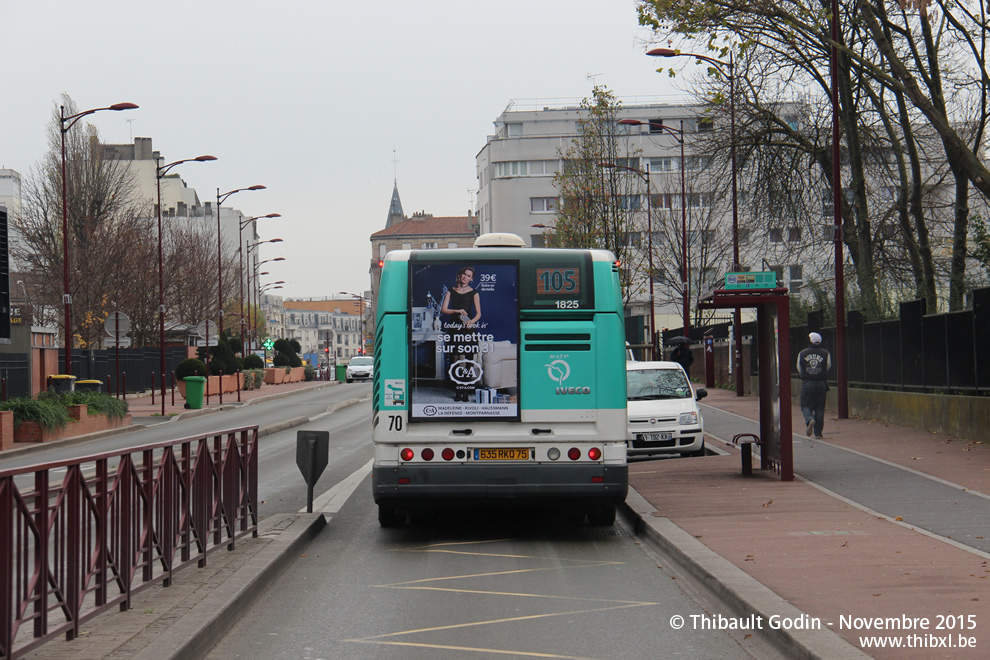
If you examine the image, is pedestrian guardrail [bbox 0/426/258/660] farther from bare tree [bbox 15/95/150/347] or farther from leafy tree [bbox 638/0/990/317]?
bare tree [bbox 15/95/150/347]

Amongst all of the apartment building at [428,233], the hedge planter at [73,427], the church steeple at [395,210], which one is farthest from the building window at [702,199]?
the church steeple at [395,210]

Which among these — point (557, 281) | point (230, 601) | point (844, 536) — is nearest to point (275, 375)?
point (557, 281)

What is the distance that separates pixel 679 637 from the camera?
676 cm

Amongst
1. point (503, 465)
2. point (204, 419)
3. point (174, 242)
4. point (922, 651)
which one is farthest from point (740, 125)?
point (174, 242)

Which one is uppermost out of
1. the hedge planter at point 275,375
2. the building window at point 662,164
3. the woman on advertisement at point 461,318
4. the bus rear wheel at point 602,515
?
the building window at point 662,164

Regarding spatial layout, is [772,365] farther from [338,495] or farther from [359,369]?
[359,369]

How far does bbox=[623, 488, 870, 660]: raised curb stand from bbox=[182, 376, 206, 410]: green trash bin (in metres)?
30.0

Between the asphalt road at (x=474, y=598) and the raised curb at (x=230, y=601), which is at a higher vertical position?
the raised curb at (x=230, y=601)

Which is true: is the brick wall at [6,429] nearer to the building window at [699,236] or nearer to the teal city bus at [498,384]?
the teal city bus at [498,384]

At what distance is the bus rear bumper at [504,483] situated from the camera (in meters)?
10.5

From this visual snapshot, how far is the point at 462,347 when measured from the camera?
34.9 ft

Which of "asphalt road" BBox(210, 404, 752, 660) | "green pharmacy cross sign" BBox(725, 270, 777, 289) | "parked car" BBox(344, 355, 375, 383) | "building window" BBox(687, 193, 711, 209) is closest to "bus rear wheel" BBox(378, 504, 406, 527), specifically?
"asphalt road" BBox(210, 404, 752, 660)

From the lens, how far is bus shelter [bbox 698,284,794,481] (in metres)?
14.1

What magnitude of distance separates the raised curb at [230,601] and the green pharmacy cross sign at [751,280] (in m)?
6.04
